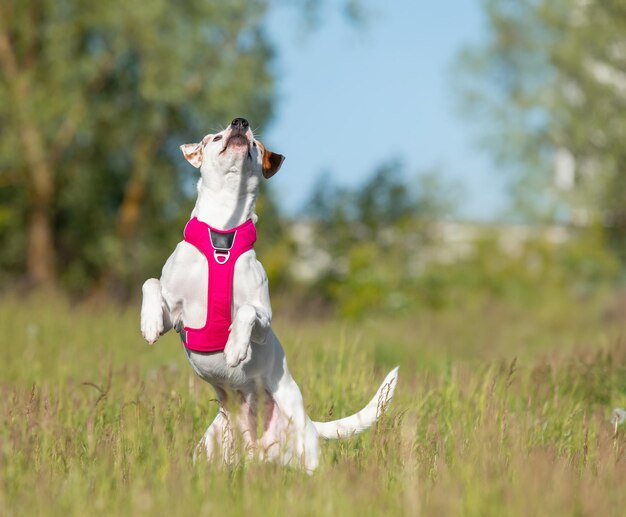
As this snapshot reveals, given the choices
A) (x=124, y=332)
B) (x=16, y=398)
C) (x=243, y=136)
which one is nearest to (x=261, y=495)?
(x=243, y=136)

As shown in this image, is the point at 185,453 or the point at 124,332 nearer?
A: the point at 185,453

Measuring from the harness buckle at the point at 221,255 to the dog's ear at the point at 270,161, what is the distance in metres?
0.47

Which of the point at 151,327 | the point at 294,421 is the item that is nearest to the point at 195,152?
the point at 151,327

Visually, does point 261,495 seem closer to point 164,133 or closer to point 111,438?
point 111,438

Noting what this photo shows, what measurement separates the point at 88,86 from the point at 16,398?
13061 mm

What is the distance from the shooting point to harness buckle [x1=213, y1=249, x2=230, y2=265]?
418 cm

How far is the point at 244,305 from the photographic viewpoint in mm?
4047

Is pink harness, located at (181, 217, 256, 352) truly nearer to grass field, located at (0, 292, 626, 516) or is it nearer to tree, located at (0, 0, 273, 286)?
grass field, located at (0, 292, 626, 516)

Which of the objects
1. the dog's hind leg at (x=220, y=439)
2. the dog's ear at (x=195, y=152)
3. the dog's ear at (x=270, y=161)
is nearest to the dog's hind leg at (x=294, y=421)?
the dog's hind leg at (x=220, y=439)

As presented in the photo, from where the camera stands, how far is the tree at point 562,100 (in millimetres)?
21047

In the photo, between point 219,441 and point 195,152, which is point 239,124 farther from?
point 219,441

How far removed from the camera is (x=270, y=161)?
4.43 meters

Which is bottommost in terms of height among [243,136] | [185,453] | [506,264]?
[185,453]

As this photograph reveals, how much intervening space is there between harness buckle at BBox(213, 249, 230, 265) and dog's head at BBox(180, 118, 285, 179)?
387 millimetres
